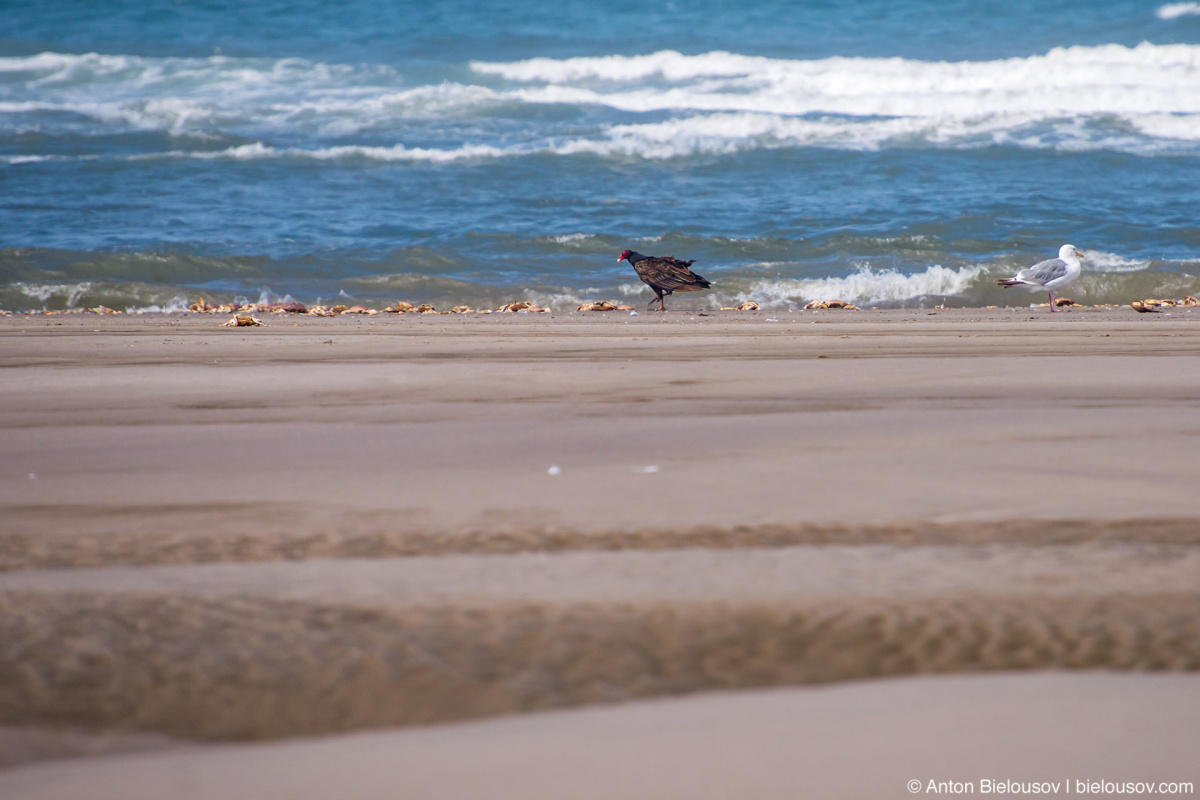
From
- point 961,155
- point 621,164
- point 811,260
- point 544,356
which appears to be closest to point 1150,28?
point 961,155

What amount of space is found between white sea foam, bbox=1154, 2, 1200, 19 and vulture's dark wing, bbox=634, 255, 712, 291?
18.1 meters

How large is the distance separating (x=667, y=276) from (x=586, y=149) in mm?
6852

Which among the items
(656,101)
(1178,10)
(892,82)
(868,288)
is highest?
(1178,10)

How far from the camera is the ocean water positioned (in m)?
7.84

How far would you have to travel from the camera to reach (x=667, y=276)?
6680 millimetres

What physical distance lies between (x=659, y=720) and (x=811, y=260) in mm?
7659

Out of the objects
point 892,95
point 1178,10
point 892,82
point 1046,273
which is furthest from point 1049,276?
point 1178,10

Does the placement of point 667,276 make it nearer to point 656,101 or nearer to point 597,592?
point 597,592

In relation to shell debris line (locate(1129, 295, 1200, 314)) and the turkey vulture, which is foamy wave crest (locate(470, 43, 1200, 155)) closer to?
the turkey vulture

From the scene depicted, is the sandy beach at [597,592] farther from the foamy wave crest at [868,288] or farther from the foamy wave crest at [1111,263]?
the foamy wave crest at [1111,263]

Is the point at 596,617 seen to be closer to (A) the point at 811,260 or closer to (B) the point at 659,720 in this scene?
(B) the point at 659,720

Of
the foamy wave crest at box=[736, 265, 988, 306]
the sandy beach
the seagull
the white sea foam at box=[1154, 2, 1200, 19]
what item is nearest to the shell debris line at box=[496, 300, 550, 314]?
the foamy wave crest at box=[736, 265, 988, 306]

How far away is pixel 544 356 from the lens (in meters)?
3.58

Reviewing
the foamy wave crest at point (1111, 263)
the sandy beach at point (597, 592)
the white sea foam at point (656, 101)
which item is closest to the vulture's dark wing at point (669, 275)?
the foamy wave crest at point (1111, 263)
